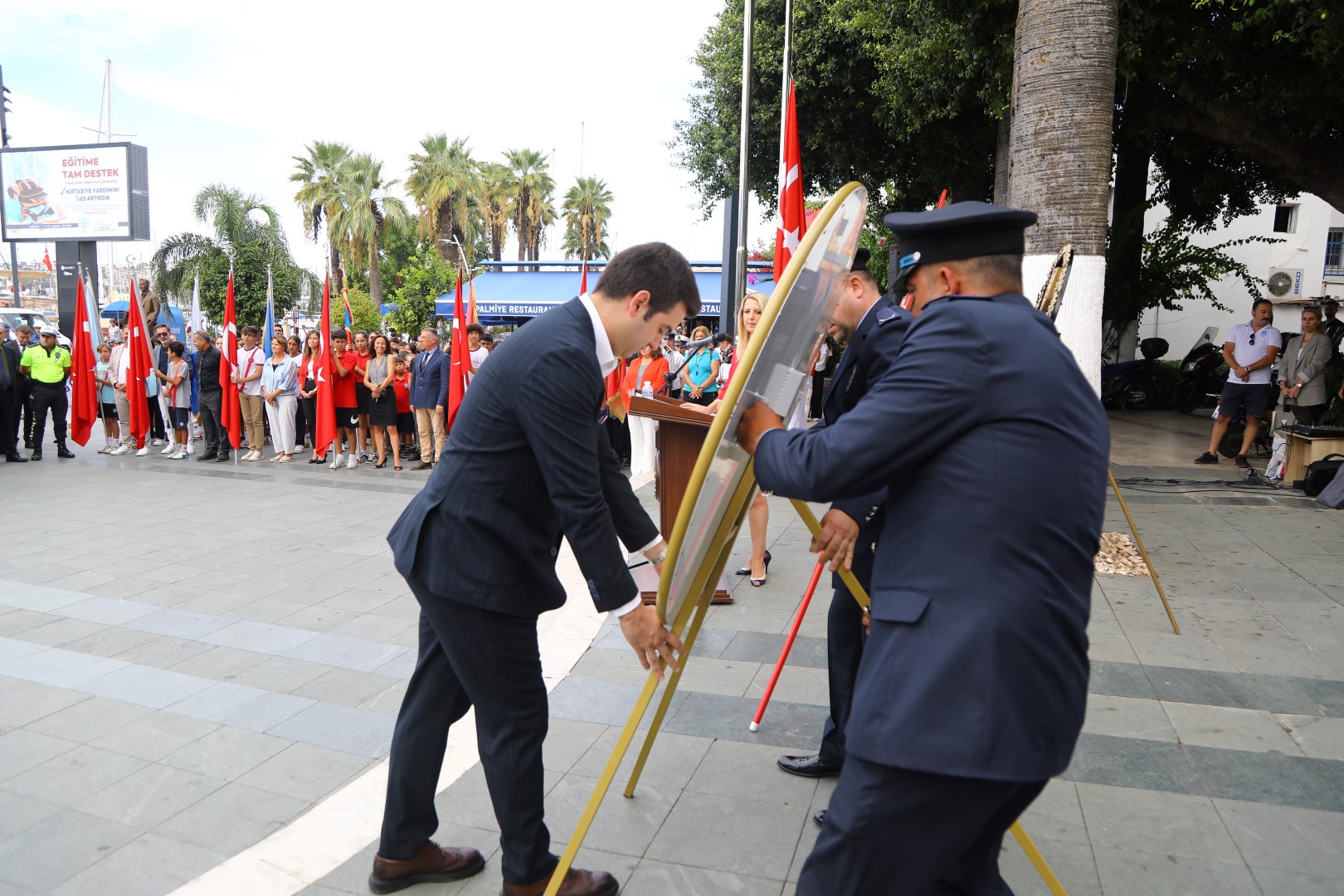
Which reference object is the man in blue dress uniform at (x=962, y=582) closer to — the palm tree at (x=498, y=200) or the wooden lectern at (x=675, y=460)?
the wooden lectern at (x=675, y=460)

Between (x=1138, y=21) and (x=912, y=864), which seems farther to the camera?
(x=1138, y=21)

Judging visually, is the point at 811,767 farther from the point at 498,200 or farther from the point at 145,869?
the point at 498,200

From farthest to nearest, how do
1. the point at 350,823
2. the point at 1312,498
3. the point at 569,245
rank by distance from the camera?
the point at 569,245 < the point at 1312,498 < the point at 350,823

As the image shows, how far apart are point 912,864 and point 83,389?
15.9 metres

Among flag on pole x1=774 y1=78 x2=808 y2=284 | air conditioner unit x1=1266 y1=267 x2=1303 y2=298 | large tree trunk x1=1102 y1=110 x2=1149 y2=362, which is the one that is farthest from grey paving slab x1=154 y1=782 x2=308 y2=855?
air conditioner unit x1=1266 y1=267 x2=1303 y2=298

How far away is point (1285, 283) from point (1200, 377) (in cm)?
1169

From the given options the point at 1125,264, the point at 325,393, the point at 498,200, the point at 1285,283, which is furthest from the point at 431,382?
the point at 498,200

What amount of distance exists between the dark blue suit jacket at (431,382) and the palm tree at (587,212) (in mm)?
43392

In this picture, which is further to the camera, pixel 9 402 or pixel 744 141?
pixel 9 402

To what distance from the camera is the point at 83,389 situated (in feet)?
46.4

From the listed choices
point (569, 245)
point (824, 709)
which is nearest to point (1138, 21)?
point (824, 709)

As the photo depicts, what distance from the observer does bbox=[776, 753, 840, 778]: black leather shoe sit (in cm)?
345

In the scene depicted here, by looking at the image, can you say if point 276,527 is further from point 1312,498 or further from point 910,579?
point 1312,498

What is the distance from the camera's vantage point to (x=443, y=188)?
43.1m
